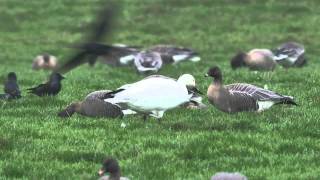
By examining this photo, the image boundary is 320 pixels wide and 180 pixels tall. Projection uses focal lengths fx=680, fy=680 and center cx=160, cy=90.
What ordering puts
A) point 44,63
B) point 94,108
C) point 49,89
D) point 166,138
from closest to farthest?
point 166,138 < point 94,108 < point 49,89 < point 44,63

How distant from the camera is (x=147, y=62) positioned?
23.7m

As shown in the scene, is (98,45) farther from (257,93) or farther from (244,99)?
(257,93)

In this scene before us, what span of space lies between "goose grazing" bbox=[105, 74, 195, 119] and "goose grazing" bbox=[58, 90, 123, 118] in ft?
2.04

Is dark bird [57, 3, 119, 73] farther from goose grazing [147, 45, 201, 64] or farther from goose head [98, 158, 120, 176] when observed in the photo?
goose grazing [147, 45, 201, 64]

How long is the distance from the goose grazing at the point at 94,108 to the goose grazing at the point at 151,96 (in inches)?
24.5

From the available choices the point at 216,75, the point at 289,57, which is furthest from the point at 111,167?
the point at 289,57

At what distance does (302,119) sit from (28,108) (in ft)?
18.8

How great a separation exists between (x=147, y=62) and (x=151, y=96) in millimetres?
11755

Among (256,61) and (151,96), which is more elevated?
(151,96)

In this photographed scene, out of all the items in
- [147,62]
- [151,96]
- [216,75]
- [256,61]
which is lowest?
[256,61]

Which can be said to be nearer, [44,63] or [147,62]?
[147,62]

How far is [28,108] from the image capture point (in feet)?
47.5

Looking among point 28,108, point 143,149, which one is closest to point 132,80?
point 28,108

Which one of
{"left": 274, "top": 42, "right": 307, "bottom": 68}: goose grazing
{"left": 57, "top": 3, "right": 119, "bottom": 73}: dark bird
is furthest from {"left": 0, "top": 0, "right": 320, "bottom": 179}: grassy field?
{"left": 274, "top": 42, "right": 307, "bottom": 68}: goose grazing
